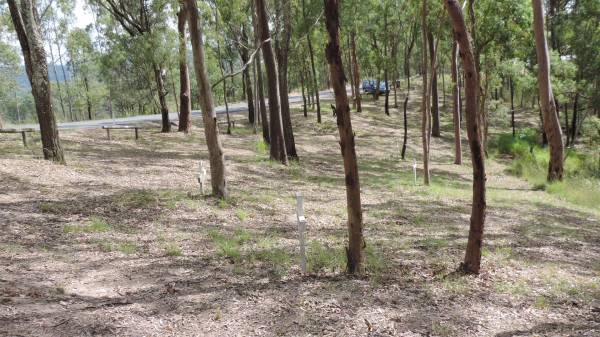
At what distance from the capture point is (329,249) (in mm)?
7695

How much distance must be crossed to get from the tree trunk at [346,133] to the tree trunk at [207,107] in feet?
15.4

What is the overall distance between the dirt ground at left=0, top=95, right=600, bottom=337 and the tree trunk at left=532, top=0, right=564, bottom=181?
370 centimetres

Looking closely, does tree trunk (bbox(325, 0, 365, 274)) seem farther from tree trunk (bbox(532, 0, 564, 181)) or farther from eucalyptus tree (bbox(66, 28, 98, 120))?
eucalyptus tree (bbox(66, 28, 98, 120))

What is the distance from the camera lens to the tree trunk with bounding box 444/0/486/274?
581cm

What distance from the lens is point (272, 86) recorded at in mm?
15695

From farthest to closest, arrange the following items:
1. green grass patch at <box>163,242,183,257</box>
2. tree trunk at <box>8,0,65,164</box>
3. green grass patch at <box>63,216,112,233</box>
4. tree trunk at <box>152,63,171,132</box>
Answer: tree trunk at <box>152,63,171,132</box>, tree trunk at <box>8,0,65,164</box>, green grass patch at <box>63,216,112,233</box>, green grass patch at <box>163,242,183,257</box>

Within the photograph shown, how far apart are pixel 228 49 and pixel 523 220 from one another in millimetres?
28609

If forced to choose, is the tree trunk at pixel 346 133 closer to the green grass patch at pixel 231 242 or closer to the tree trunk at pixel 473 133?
the tree trunk at pixel 473 133

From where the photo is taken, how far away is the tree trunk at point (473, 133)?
19.1ft

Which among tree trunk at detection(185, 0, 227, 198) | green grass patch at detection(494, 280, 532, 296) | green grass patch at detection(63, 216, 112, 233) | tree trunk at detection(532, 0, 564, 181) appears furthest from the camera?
tree trunk at detection(532, 0, 564, 181)

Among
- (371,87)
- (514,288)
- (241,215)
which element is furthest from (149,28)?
(371,87)

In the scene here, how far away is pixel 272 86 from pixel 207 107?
6.14 meters

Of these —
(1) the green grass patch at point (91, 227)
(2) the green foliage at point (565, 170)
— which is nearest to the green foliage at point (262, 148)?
(2) the green foliage at point (565, 170)

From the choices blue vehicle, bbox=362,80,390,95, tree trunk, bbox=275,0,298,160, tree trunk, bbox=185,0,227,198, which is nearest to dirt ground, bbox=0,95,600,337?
tree trunk, bbox=185,0,227,198
